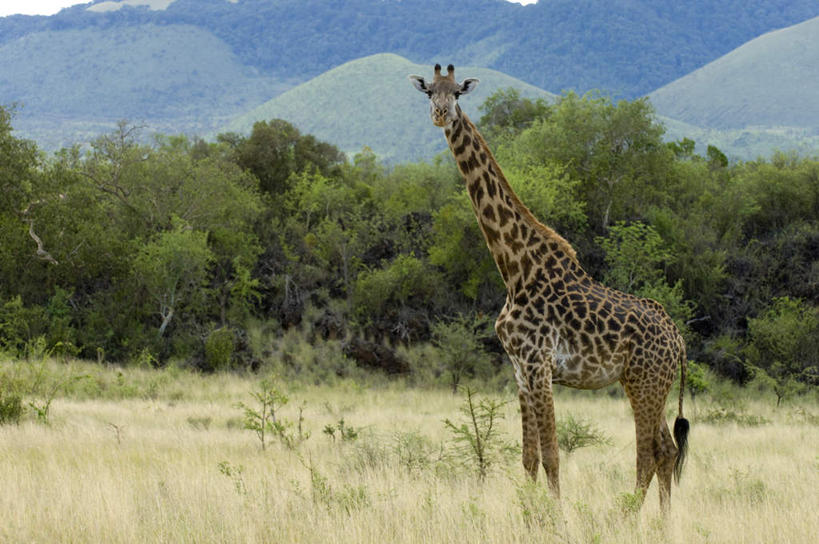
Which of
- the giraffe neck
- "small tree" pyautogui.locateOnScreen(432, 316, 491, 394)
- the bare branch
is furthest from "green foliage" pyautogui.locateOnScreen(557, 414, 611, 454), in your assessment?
the bare branch

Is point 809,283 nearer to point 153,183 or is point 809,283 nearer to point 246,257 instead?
point 246,257

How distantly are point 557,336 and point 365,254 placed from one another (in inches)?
865

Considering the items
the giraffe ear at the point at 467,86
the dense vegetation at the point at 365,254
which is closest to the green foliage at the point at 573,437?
the giraffe ear at the point at 467,86

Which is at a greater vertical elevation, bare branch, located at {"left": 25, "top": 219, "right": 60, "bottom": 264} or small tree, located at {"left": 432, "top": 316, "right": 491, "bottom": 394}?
bare branch, located at {"left": 25, "top": 219, "right": 60, "bottom": 264}

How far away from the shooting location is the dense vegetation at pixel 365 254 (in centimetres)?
2280

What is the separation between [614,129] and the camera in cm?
2800

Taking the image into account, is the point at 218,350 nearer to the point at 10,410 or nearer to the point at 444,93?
the point at 10,410

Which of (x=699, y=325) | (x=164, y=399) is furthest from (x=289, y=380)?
(x=699, y=325)

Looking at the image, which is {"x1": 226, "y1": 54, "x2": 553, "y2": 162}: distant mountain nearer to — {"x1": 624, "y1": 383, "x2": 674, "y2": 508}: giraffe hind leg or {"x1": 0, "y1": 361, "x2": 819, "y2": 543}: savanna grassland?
{"x1": 0, "y1": 361, "x2": 819, "y2": 543}: savanna grassland

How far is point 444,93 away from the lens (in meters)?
6.19

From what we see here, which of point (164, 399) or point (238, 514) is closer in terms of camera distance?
point (238, 514)

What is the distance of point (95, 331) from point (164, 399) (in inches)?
310

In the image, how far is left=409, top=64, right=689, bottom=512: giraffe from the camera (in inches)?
→ 244

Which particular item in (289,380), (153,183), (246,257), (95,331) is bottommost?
(289,380)
